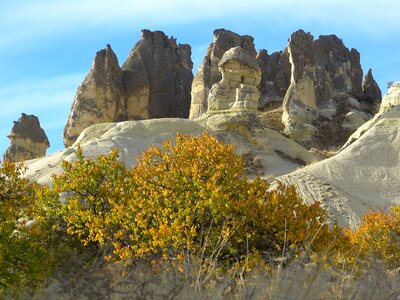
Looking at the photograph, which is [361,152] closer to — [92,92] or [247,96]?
[247,96]

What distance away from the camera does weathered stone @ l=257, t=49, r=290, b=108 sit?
5349 centimetres

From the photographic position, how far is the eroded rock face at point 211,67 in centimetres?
4316

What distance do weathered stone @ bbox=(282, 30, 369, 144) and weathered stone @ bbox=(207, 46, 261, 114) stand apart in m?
5.82

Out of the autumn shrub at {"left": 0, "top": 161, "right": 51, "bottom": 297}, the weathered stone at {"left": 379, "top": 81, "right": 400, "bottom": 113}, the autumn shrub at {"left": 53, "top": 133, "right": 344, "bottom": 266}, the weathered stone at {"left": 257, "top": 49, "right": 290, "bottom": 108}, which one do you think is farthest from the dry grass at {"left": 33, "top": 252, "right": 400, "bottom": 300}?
the weathered stone at {"left": 257, "top": 49, "right": 290, "bottom": 108}

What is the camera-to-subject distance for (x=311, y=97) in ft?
148

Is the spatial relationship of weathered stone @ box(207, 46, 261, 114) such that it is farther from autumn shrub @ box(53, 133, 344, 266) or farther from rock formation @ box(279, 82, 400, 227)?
autumn shrub @ box(53, 133, 344, 266)

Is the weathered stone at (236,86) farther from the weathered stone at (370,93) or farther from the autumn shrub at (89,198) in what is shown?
the autumn shrub at (89,198)

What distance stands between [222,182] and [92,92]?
3130 cm

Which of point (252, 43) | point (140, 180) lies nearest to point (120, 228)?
point (140, 180)

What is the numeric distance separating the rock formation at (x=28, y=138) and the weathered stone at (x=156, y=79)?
630 cm

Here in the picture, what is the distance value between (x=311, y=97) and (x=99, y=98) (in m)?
14.3

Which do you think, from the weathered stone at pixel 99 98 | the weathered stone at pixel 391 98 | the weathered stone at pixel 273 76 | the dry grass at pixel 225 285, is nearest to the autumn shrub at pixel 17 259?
the dry grass at pixel 225 285

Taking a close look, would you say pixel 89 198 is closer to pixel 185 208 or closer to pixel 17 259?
pixel 185 208

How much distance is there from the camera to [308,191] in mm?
25672
